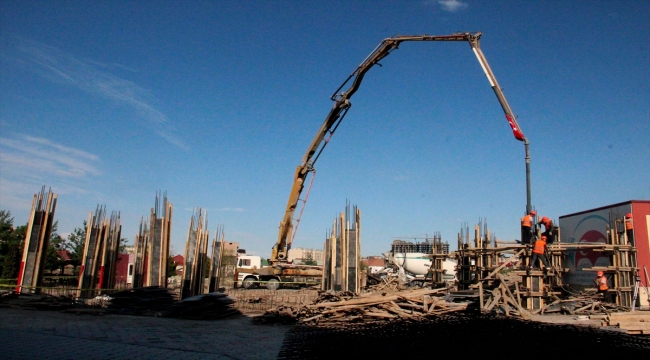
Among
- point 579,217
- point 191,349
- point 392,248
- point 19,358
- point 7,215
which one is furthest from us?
point 392,248

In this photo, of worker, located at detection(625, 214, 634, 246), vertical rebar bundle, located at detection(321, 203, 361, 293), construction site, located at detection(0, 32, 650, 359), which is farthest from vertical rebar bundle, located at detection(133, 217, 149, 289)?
worker, located at detection(625, 214, 634, 246)

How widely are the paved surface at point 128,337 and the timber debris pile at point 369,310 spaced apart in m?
0.69

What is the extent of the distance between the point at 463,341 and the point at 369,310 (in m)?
3.96

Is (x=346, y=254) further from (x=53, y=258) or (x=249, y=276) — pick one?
(x=53, y=258)

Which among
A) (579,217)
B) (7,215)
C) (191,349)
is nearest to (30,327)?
(191,349)

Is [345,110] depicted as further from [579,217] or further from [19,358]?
[19,358]

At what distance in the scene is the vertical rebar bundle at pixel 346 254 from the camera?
17.9 m

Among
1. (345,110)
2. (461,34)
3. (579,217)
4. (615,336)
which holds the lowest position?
(615,336)

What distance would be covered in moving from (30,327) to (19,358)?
13.8 feet

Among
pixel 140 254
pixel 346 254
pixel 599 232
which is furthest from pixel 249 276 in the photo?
pixel 599 232

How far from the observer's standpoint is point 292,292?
20.6m

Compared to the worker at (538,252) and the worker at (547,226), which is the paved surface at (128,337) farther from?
the worker at (547,226)

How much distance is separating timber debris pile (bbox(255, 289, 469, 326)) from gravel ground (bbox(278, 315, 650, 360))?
3.10ft

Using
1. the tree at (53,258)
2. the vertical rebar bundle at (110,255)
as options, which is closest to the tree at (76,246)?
the tree at (53,258)
